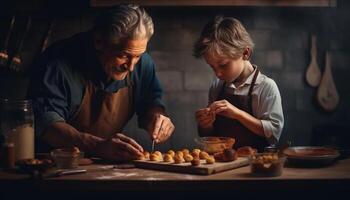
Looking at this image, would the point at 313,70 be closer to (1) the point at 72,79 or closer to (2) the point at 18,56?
(1) the point at 72,79

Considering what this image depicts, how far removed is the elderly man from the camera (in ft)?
9.73

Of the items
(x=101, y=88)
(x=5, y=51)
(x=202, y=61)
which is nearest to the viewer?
(x=101, y=88)

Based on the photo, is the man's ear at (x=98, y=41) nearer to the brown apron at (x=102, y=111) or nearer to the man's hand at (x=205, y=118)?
the brown apron at (x=102, y=111)

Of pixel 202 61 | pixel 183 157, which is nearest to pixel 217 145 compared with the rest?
pixel 183 157

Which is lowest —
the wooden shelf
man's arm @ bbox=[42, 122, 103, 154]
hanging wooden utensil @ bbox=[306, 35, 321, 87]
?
man's arm @ bbox=[42, 122, 103, 154]

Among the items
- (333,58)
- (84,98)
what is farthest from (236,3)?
(84,98)

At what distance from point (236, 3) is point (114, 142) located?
7.76ft

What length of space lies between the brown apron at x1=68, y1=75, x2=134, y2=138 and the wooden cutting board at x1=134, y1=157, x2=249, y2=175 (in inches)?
31.6

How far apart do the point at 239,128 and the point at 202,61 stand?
178 cm

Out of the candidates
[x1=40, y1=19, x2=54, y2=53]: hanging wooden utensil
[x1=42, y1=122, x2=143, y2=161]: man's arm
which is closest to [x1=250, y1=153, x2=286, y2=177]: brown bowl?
[x1=42, y1=122, x2=143, y2=161]: man's arm

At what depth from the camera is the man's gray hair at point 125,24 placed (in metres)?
3.09

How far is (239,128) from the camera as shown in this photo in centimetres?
344

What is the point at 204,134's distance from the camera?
3.50m

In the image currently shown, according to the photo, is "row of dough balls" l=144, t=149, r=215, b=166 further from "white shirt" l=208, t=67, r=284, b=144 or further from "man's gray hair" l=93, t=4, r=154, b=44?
"man's gray hair" l=93, t=4, r=154, b=44
